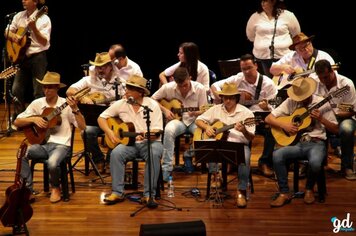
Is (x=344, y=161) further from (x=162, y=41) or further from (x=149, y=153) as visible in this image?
(x=162, y=41)

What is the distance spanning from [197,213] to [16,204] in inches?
78.2

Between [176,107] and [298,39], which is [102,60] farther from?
[298,39]

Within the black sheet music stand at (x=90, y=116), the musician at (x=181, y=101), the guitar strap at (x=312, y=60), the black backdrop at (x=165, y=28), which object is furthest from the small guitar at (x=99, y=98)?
the black backdrop at (x=165, y=28)

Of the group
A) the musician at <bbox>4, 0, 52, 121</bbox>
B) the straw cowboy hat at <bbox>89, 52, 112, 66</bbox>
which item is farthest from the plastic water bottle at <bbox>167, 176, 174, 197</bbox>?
the musician at <bbox>4, 0, 52, 121</bbox>

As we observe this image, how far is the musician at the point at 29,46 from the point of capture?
411 inches

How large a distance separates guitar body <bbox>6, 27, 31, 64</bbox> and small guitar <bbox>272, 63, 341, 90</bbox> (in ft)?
12.4

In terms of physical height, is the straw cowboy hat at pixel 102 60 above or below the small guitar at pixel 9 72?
above

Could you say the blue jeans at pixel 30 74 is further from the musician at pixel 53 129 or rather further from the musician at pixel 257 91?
the musician at pixel 257 91

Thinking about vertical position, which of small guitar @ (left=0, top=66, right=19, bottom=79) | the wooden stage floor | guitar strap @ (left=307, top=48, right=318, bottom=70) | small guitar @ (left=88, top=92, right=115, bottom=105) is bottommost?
the wooden stage floor

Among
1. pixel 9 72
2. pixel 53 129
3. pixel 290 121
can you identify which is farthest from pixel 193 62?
pixel 9 72

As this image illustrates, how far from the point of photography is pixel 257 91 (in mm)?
8906

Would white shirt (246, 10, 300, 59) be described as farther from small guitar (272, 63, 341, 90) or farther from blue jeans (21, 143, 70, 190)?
blue jeans (21, 143, 70, 190)

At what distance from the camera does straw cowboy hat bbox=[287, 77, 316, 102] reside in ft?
26.6

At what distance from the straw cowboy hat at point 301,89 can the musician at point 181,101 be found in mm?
1384
